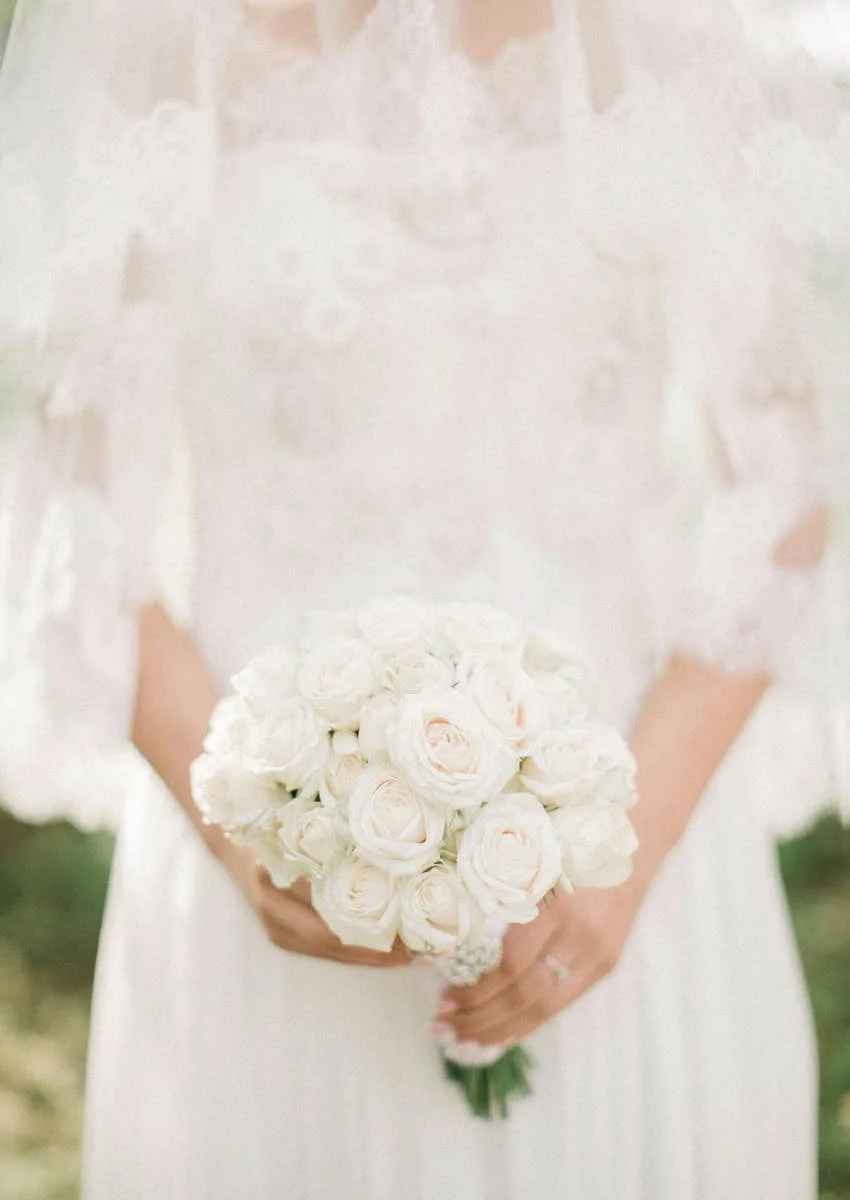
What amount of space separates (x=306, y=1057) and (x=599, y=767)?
1.60ft

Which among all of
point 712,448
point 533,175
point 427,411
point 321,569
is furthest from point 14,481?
point 712,448

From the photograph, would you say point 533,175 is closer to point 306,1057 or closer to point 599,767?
point 599,767

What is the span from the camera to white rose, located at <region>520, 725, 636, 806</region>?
107cm

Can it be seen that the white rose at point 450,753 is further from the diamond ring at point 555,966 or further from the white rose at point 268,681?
the diamond ring at point 555,966

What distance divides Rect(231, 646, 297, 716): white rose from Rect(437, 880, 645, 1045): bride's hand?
299mm

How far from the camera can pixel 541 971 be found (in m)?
1.22

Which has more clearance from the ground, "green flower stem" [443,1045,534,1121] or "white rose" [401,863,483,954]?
"white rose" [401,863,483,954]

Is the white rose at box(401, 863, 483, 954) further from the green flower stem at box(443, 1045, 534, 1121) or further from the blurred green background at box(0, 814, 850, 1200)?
the blurred green background at box(0, 814, 850, 1200)

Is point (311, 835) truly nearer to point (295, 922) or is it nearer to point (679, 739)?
point (295, 922)

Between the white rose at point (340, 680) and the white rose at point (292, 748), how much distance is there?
14 mm

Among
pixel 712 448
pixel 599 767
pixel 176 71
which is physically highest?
pixel 176 71

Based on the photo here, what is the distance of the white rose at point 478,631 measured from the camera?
113cm

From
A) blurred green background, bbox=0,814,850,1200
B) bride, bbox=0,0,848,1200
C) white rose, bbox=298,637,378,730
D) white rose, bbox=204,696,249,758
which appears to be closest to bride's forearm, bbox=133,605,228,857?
bride, bbox=0,0,848,1200

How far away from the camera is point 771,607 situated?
134cm
